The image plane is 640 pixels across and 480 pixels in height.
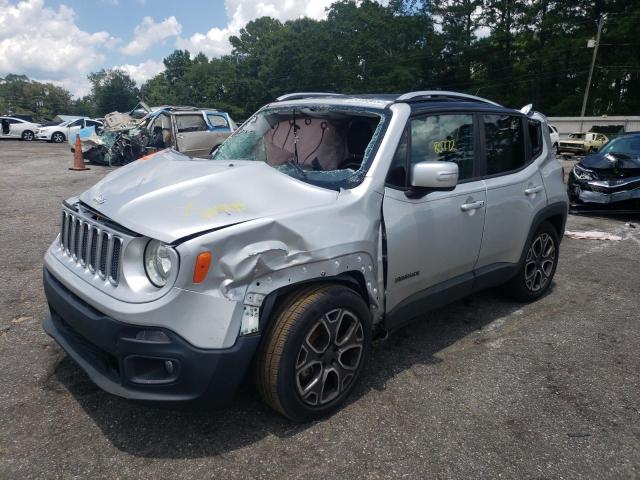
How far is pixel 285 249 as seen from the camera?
2510 millimetres

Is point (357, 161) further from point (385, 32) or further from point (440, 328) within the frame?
point (385, 32)

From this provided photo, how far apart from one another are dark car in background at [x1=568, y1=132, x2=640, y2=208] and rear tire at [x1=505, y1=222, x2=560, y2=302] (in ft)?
14.9

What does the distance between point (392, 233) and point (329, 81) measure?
2365 inches

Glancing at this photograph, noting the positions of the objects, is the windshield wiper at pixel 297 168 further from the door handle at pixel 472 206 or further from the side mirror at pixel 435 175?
the door handle at pixel 472 206

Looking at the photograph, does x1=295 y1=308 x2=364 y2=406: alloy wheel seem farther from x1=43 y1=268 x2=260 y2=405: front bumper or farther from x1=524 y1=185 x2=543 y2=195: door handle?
x1=524 y1=185 x2=543 y2=195: door handle

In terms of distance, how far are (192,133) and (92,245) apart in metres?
12.6

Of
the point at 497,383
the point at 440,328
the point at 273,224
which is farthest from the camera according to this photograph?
the point at 440,328

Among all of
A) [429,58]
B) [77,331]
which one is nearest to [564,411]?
[77,331]

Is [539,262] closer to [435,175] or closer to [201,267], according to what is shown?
[435,175]

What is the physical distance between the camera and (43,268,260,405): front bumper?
230cm

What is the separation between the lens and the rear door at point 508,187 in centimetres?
387

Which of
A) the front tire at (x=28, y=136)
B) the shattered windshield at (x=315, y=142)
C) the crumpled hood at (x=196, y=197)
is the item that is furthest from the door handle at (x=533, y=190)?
the front tire at (x=28, y=136)

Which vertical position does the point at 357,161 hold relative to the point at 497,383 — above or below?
above

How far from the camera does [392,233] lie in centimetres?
303
